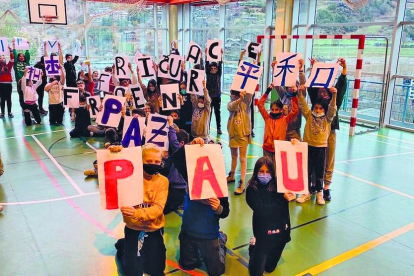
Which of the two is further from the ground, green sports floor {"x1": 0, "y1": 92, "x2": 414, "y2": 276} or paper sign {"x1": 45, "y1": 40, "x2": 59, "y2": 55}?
paper sign {"x1": 45, "y1": 40, "x2": 59, "y2": 55}

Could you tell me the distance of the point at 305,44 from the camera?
1363 centimetres

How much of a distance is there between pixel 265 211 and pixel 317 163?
226cm

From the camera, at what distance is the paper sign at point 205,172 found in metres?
3.38

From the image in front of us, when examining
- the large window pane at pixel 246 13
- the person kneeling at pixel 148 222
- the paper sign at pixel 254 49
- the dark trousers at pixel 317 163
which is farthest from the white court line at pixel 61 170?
the large window pane at pixel 246 13

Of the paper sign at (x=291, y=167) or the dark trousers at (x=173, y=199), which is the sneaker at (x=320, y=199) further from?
the paper sign at (x=291, y=167)

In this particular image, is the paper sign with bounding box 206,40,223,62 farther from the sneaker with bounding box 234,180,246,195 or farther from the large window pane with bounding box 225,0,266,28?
the large window pane with bounding box 225,0,266,28

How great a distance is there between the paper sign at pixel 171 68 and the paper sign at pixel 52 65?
14.0ft

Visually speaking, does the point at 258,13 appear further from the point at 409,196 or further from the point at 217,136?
the point at 409,196

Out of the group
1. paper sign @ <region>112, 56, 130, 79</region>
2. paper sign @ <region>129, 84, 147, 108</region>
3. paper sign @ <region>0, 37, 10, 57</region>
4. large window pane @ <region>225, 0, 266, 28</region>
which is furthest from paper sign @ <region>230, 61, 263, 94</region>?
large window pane @ <region>225, 0, 266, 28</region>

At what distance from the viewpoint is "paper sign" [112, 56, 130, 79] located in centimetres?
815

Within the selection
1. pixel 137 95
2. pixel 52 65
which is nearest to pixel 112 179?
pixel 137 95

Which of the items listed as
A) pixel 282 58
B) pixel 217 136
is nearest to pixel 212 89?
pixel 217 136

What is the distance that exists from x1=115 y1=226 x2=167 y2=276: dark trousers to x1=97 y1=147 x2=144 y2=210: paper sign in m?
0.46

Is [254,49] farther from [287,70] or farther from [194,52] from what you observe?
[287,70]
